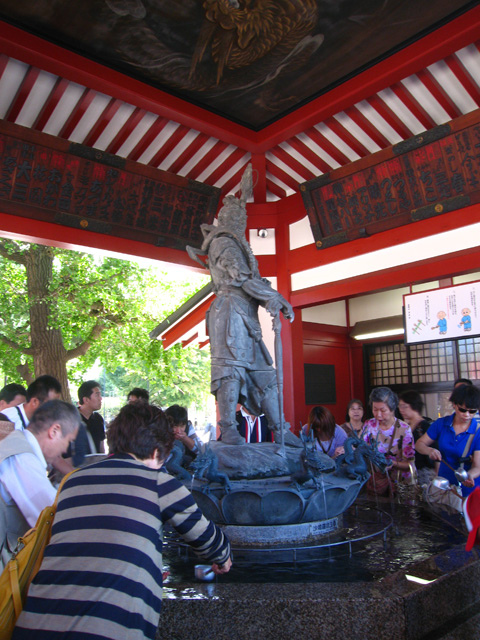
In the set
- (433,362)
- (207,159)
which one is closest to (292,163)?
(207,159)

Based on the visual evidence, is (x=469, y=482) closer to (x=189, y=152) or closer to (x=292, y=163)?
(x=292, y=163)

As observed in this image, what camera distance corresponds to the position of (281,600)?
192cm

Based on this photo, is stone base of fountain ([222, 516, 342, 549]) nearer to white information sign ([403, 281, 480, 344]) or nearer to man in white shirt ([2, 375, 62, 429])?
man in white shirt ([2, 375, 62, 429])

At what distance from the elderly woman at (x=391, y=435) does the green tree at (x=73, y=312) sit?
6.44 meters

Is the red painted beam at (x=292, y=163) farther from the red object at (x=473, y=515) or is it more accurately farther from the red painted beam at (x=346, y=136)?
the red object at (x=473, y=515)

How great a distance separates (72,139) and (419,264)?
177 inches

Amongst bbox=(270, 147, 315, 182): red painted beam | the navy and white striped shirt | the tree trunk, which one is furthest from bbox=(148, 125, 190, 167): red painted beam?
the navy and white striped shirt

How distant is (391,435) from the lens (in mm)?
3740

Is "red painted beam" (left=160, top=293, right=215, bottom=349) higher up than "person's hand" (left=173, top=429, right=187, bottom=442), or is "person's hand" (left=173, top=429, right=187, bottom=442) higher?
"red painted beam" (left=160, top=293, right=215, bottom=349)

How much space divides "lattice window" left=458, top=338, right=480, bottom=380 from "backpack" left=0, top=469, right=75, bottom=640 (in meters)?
6.44

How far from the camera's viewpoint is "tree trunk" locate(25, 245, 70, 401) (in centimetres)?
904

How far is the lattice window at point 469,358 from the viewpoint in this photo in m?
6.72

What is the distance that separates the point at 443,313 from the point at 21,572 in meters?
5.36

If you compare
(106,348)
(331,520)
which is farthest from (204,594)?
(106,348)
